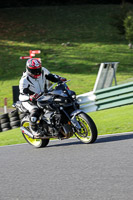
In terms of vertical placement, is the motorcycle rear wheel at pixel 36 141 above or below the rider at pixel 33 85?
below

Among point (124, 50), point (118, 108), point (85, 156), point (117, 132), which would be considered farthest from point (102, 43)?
point (85, 156)

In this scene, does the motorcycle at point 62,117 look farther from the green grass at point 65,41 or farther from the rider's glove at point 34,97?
the green grass at point 65,41

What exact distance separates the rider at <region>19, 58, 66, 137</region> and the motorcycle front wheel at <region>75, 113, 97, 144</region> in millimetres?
958

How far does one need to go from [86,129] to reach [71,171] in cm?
166

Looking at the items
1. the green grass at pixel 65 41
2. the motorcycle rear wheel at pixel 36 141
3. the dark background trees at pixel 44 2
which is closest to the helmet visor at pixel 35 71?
the motorcycle rear wheel at pixel 36 141

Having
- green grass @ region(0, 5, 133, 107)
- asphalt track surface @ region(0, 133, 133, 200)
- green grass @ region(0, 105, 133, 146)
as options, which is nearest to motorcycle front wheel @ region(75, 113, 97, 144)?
asphalt track surface @ region(0, 133, 133, 200)

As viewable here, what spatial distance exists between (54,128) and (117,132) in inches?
70.7

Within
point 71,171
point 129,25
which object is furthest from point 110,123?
point 129,25

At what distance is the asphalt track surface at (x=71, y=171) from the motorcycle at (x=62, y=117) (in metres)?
0.25

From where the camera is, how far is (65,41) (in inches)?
1538

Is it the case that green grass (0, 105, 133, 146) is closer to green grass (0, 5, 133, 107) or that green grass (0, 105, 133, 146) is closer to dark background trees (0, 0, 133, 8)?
green grass (0, 5, 133, 107)

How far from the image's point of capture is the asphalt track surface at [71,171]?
17.1 ft

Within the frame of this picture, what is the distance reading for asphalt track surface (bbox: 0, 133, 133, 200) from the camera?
5.20 meters

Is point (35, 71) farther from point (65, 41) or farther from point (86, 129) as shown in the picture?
point (65, 41)
